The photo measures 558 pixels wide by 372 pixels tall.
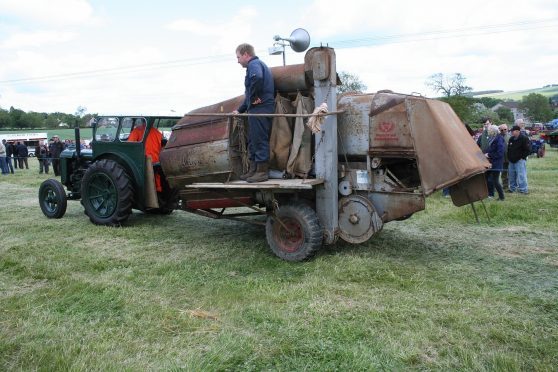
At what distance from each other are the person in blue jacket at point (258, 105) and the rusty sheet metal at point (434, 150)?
1645 millimetres

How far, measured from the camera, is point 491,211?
8.23m

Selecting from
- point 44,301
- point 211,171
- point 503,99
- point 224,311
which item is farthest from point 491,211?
point 503,99

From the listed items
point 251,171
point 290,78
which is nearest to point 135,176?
point 251,171

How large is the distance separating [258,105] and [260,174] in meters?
0.83

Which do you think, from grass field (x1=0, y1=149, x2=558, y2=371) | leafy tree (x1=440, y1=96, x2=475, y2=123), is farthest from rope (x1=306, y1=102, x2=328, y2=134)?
leafy tree (x1=440, y1=96, x2=475, y2=123)

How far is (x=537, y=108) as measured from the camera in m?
67.3

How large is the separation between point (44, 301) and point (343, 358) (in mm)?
2821

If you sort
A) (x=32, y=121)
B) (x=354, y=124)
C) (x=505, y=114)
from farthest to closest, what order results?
(x=32, y=121), (x=505, y=114), (x=354, y=124)

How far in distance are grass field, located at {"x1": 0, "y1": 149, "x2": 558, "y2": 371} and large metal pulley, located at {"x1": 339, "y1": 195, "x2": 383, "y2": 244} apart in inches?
10.3

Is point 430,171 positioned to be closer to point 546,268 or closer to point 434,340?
point 546,268

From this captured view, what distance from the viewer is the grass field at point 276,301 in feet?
11.2

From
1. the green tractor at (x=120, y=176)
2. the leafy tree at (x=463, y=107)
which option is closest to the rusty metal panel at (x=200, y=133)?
the green tractor at (x=120, y=176)

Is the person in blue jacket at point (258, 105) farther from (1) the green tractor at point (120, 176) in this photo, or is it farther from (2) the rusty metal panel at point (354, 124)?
(1) the green tractor at point (120, 176)

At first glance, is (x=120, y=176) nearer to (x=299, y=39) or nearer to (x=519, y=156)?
(x=299, y=39)
